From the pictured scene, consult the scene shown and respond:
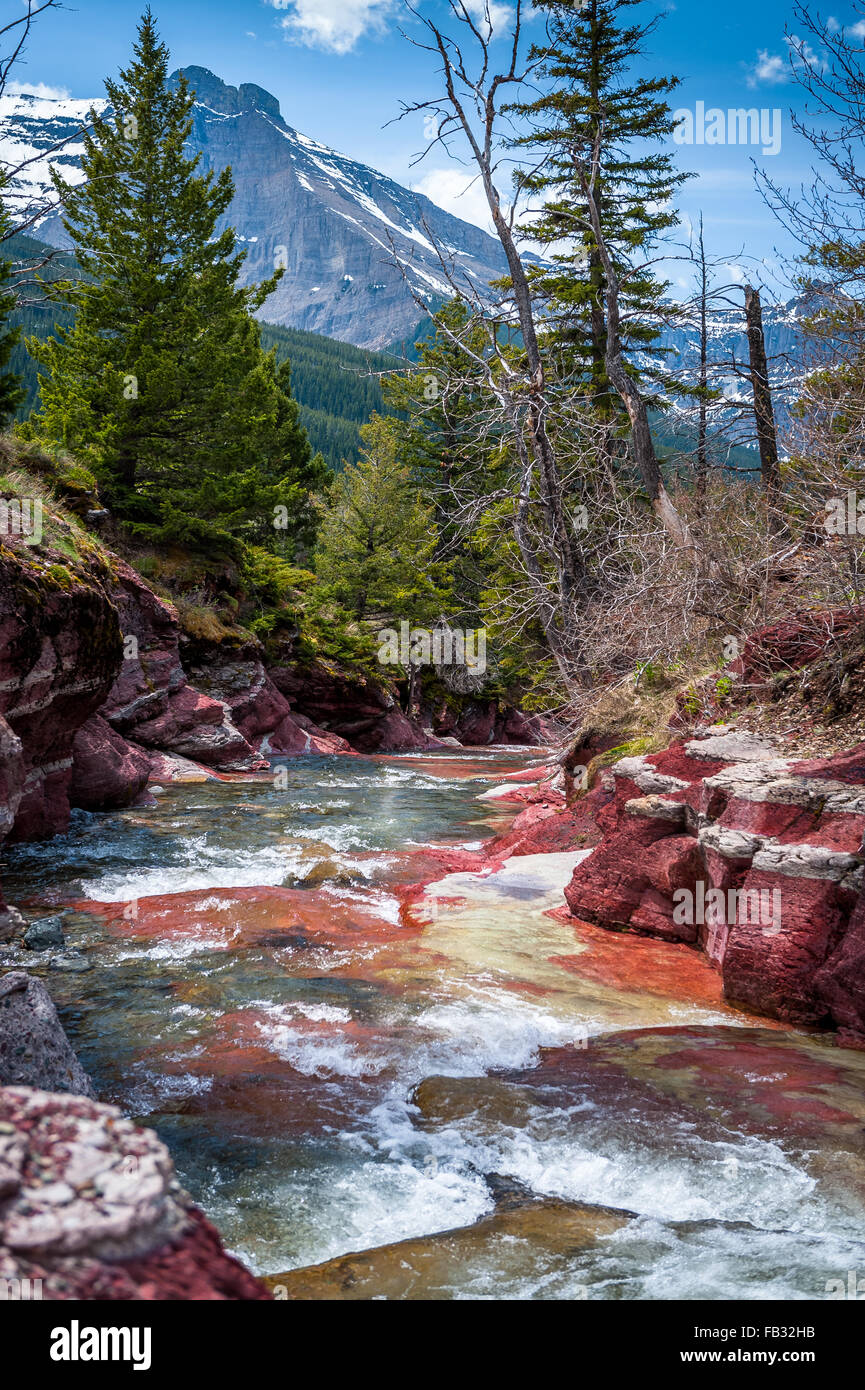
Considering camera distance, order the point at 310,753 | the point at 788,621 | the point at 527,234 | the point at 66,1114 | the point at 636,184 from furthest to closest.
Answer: the point at 310,753 → the point at 636,184 → the point at 527,234 → the point at 788,621 → the point at 66,1114

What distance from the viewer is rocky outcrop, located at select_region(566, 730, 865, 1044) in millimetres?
5051

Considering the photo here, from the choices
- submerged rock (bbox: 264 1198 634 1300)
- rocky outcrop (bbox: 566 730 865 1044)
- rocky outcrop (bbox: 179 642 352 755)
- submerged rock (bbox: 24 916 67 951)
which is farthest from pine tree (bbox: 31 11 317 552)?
submerged rock (bbox: 264 1198 634 1300)

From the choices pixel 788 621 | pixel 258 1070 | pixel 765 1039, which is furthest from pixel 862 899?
pixel 258 1070

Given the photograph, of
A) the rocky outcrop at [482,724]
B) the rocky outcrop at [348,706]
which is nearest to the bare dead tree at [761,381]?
the rocky outcrop at [348,706]

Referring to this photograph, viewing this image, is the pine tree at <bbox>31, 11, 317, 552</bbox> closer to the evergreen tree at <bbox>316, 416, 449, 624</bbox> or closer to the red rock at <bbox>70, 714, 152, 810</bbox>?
the evergreen tree at <bbox>316, 416, 449, 624</bbox>

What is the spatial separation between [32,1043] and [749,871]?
14.6 feet

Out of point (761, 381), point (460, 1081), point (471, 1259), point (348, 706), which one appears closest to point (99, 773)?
point (460, 1081)

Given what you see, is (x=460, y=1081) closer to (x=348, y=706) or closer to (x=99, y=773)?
(x=99, y=773)

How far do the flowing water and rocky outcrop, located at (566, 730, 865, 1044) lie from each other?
29 centimetres

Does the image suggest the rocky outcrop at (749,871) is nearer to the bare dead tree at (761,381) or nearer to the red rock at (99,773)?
the bare dead tree at (761,381)
